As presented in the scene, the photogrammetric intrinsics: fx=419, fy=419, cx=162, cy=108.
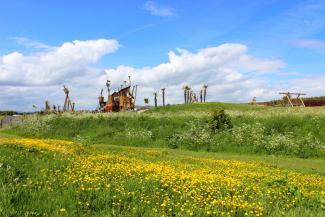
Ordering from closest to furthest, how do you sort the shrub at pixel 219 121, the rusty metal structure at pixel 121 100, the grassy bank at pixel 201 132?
1. the grassy bank at pixel 201 132
2. the shrub at pixel 219 121
3. the rusty metal structure at pixel 121 100

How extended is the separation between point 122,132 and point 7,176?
30.9 metres

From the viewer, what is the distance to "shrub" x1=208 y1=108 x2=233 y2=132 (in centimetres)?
3809

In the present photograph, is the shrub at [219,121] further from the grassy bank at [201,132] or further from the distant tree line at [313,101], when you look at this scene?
the distant tree line at [313,101]

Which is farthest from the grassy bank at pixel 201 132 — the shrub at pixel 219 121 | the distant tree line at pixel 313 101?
the distant tree line at pixel 313 101

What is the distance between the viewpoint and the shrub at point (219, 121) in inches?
1500

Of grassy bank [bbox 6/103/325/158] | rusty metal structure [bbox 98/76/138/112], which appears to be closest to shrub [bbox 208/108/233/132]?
grassy bank [bbox 6/103/325/158]

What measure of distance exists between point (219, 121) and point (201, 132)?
275cm

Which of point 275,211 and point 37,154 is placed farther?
point 37,154

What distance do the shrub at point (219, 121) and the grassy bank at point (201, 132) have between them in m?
0.79

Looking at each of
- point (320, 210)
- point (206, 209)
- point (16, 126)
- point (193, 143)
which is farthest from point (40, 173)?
point (16, 126)

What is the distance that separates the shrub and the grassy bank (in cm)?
79

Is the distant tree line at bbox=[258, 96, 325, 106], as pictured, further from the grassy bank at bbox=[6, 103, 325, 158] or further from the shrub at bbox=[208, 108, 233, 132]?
the shrub at bbox=[208, 108, 233, 132]

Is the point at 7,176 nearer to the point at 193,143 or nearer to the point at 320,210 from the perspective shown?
the point at 320,210

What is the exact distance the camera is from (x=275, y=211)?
29.3 feet
